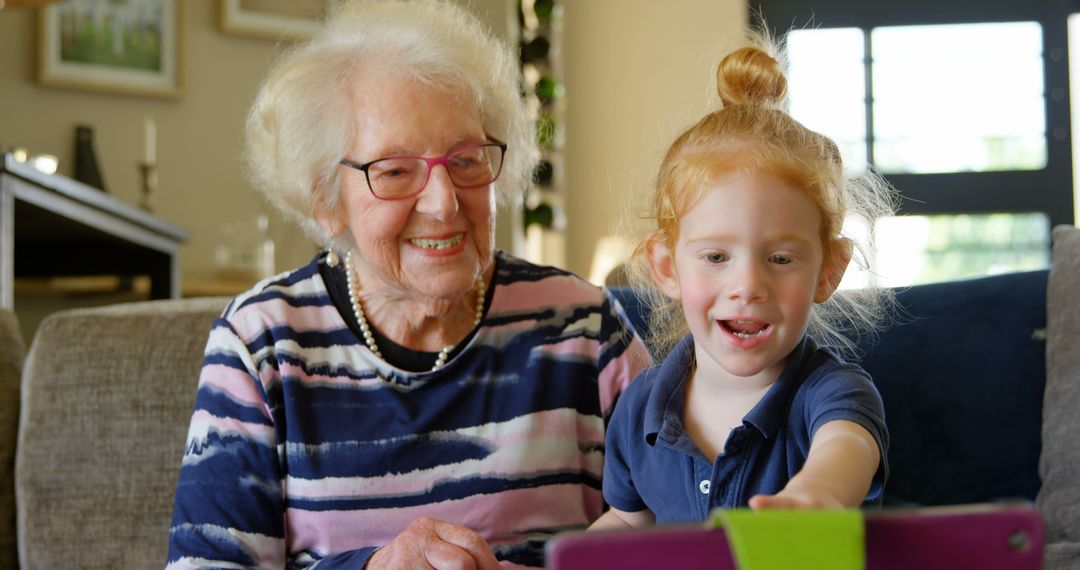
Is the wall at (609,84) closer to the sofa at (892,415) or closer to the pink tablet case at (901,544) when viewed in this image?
the sofa at (892,415)

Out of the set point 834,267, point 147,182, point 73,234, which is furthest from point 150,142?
point 834,267

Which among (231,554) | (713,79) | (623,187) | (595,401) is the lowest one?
(231,554)

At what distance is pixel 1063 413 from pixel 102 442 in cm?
155

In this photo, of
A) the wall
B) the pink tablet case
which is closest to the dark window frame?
the wall

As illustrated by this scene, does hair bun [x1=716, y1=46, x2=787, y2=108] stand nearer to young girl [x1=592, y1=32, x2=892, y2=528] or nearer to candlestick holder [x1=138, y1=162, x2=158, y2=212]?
young girl [x1=592, y1=32, x2=892, y2=528]

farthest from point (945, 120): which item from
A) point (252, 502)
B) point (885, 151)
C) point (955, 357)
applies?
point (252, 502)

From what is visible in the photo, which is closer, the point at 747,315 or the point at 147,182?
the point at 747,315

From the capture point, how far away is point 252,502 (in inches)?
59.4

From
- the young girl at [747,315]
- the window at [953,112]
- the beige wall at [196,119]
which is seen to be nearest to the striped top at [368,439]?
the young girl at [747,315]

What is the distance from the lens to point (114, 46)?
14.3ft

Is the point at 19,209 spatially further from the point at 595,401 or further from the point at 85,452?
the point at 595,401

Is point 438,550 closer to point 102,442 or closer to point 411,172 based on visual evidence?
point 411,172

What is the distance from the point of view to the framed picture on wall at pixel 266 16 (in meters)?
4.57

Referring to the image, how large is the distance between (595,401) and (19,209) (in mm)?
1679
